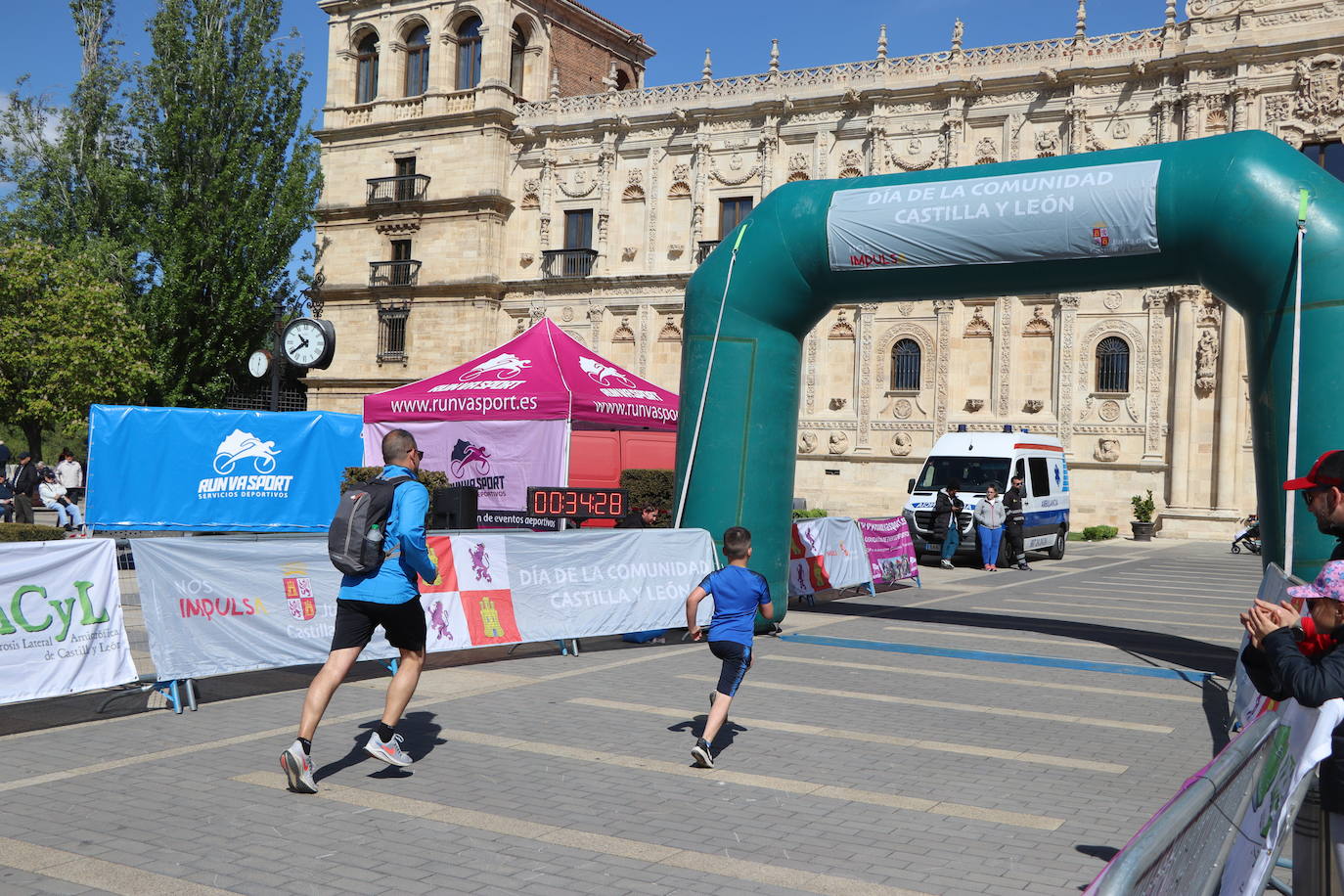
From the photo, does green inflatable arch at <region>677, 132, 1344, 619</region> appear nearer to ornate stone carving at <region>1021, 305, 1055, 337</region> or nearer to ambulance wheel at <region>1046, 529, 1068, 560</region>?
ambulance wheel at <region>1046, 529, 1068, 560</region>

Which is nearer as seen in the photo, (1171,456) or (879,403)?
(1171,456)

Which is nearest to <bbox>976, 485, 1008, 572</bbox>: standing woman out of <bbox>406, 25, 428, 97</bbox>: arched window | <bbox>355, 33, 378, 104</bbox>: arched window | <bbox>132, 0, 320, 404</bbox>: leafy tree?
<bbox>132, 0, 320, 404</bbox>: leafy tree

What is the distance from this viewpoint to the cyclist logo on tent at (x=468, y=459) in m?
22.1

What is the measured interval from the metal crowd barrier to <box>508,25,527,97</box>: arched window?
145 ft

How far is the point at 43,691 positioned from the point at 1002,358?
3201 centimetres

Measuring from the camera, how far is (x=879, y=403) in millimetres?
37875

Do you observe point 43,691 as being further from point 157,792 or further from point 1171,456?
point 1171,456

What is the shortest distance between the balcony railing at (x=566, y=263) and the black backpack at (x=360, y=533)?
36251mm

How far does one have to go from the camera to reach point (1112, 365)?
3491 centimetres

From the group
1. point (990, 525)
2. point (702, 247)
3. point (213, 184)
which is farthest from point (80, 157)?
point (990, 525)

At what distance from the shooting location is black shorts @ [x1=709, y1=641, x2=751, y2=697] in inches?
289

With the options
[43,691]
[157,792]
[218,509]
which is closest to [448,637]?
[43,691]

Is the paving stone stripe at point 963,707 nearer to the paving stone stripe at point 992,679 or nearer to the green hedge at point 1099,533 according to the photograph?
the paving stone stripe at point 992,679

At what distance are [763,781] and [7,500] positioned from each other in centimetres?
2031
